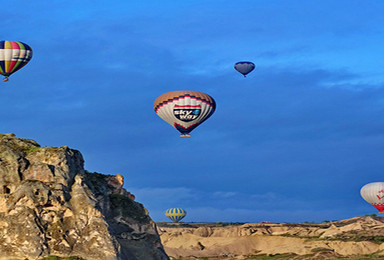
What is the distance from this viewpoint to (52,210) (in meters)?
83.6

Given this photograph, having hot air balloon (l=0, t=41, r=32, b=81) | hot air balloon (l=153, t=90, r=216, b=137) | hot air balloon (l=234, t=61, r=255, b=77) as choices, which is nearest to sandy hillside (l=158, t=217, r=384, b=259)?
hot air balloon (l=153, t=90, r=216, b=137)

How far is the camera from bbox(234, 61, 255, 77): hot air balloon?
19832 cm

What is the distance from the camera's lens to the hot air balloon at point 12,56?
13931 cm

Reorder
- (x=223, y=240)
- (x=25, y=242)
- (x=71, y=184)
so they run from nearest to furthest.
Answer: (x=25, y=242)
(x=71, y=184)
(x=223, y=240)

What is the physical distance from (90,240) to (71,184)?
907 centimetres

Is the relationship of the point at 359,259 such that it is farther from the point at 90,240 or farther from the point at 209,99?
the point at 90,240

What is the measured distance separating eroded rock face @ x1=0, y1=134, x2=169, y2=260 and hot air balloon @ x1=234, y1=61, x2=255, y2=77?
4298 inches

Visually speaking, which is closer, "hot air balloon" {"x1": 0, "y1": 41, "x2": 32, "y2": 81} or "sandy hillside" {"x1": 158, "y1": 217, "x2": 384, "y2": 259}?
"hot air balloon" {"x1": 0, "y1": 41, "x2": 32, "y2": 81}

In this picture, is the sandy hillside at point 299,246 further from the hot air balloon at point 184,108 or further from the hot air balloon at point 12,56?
the hot air balloon at point 12,56

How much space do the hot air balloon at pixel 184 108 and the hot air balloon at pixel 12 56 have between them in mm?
31184

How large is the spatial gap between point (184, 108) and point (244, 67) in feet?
167

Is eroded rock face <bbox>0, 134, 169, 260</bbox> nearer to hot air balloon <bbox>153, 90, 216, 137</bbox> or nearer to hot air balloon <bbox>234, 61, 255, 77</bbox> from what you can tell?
hot air balloon <bbox>153, 90, 216, 137</bbox>

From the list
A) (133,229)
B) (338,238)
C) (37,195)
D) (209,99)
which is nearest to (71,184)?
(37,195)

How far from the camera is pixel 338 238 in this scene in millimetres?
186250
